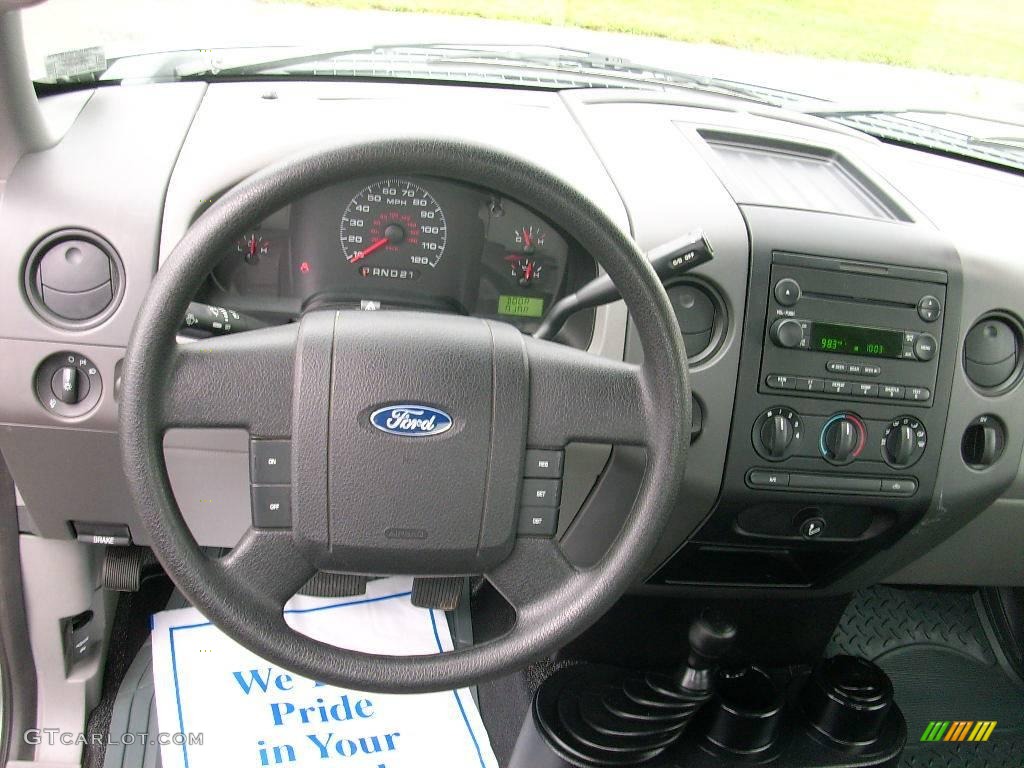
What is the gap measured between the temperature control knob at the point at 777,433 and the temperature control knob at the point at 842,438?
47 mm

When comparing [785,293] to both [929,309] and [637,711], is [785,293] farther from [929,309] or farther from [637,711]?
[637,711]

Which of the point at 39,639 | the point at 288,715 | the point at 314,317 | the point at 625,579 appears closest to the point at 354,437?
the point at 314,317

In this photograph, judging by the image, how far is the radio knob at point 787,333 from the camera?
4.24ft

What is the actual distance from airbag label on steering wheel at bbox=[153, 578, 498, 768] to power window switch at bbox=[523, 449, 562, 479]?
0.69 metres

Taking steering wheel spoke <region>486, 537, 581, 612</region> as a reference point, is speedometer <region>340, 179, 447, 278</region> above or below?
above

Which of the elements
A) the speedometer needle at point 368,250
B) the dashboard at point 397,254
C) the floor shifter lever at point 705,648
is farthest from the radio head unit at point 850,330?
the speedometer needle at point 368,250

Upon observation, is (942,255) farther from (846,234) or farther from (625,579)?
(625,579)

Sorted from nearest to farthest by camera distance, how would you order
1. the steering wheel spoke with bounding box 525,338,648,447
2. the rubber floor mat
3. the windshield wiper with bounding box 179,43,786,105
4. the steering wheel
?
the steering wheel
the steering wheel spoke with bounding box 525,338,648,447
the windshield wiper with bounding box 179,43,786,105
the rubber floor mat

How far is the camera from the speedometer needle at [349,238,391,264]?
4.08 feet

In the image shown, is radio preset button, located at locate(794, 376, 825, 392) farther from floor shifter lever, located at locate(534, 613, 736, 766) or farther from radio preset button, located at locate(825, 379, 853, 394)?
floor shifter lever, located at locate(534, 613, 736, 766)

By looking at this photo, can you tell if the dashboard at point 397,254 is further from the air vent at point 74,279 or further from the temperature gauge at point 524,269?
the air vent at point 74,279

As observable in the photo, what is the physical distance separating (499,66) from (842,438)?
854 mm

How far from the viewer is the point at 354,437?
943mm

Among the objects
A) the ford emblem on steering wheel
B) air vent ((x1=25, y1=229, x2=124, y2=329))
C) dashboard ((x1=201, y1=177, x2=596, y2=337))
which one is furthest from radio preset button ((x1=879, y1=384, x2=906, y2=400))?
air vent ((x1=25, y1=229, x2=124, y2=329))
